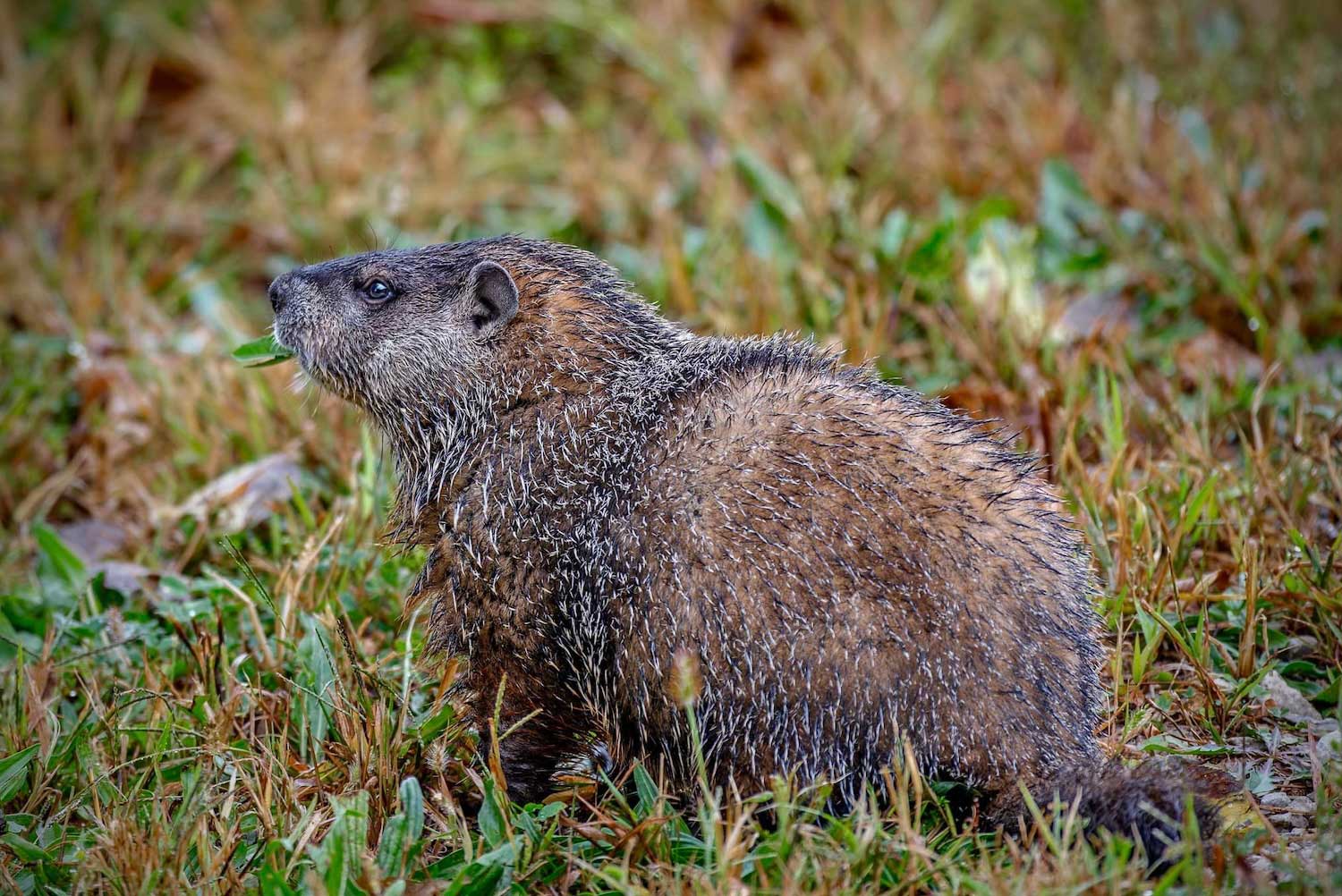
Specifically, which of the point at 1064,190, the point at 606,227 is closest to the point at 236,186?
the point at 606,227

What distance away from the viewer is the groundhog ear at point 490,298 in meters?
4.27

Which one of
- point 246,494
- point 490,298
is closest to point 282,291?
point 490,298

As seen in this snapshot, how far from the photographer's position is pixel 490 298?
430 cm

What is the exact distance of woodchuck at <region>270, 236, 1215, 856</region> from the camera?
3.47 m

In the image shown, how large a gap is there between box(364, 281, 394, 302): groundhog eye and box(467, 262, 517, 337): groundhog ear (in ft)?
0.99

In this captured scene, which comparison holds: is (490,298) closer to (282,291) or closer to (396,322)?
(396,322)

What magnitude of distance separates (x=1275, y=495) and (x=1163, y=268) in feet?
6.57

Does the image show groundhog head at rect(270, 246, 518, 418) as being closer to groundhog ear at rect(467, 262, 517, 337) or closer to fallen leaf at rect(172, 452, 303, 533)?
groundhog ear at rect(467, 262, 517, 337)

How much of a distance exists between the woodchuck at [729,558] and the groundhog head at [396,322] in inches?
0.4

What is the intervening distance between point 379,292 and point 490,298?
42 centimetres

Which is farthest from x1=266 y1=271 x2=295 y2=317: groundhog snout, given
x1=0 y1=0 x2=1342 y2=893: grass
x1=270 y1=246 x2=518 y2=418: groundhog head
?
x1=0 y1=0 x2=1342 y2=893: grass

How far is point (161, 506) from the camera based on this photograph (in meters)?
5.50

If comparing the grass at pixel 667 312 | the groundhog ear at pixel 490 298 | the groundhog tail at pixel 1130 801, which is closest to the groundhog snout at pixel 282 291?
the groundhog ear at pixel 490 298

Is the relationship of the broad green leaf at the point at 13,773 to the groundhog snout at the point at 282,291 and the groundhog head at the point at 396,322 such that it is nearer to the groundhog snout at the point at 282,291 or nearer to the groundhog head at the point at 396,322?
the groundhog head at the point at 396,322
